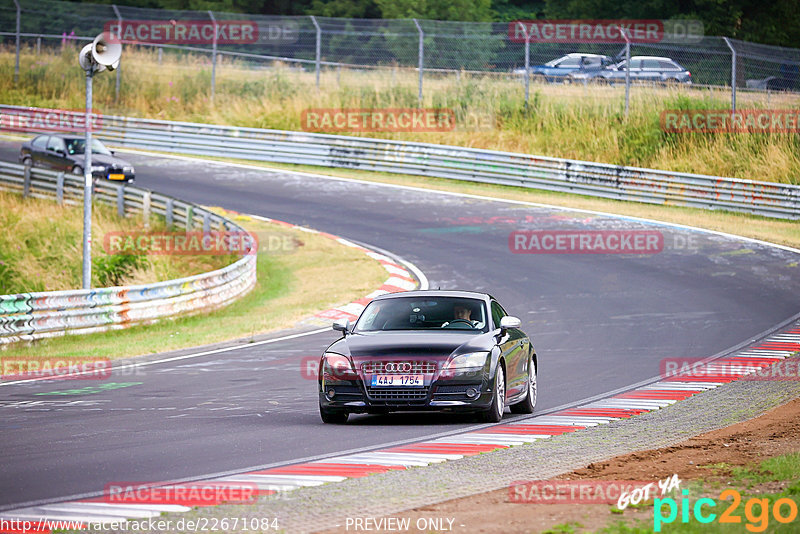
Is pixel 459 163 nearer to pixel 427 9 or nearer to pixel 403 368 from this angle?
pixel 403 368

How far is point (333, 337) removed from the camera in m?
18.5

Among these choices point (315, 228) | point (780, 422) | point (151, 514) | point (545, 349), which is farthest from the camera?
point (315, 228)

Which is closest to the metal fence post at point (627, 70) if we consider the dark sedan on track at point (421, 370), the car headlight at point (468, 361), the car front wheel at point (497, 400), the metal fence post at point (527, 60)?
the metal fence post at point (527, 60)

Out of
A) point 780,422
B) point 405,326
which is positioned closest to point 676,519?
point 780,422

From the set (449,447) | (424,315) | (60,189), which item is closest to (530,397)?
(424,315)

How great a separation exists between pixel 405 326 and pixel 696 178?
2138 cm

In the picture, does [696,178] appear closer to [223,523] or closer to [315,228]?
[315,228]

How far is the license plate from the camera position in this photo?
11.1 m

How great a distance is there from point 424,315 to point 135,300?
8850mm

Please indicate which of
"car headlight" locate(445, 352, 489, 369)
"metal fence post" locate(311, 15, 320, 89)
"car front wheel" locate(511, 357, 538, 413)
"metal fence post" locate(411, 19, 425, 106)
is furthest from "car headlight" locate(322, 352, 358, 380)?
"metal fence post" locate(311, 15, 320, 89)

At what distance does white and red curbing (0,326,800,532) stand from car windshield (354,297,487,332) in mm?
1213

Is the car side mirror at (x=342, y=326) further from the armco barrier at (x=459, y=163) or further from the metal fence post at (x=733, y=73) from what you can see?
the metal fence post at (x=733, y=73)

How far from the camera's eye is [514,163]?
114 ft

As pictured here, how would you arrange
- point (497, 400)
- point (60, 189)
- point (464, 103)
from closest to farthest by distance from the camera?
point (497, 400) < point (60, 189) < point (464, 103)
